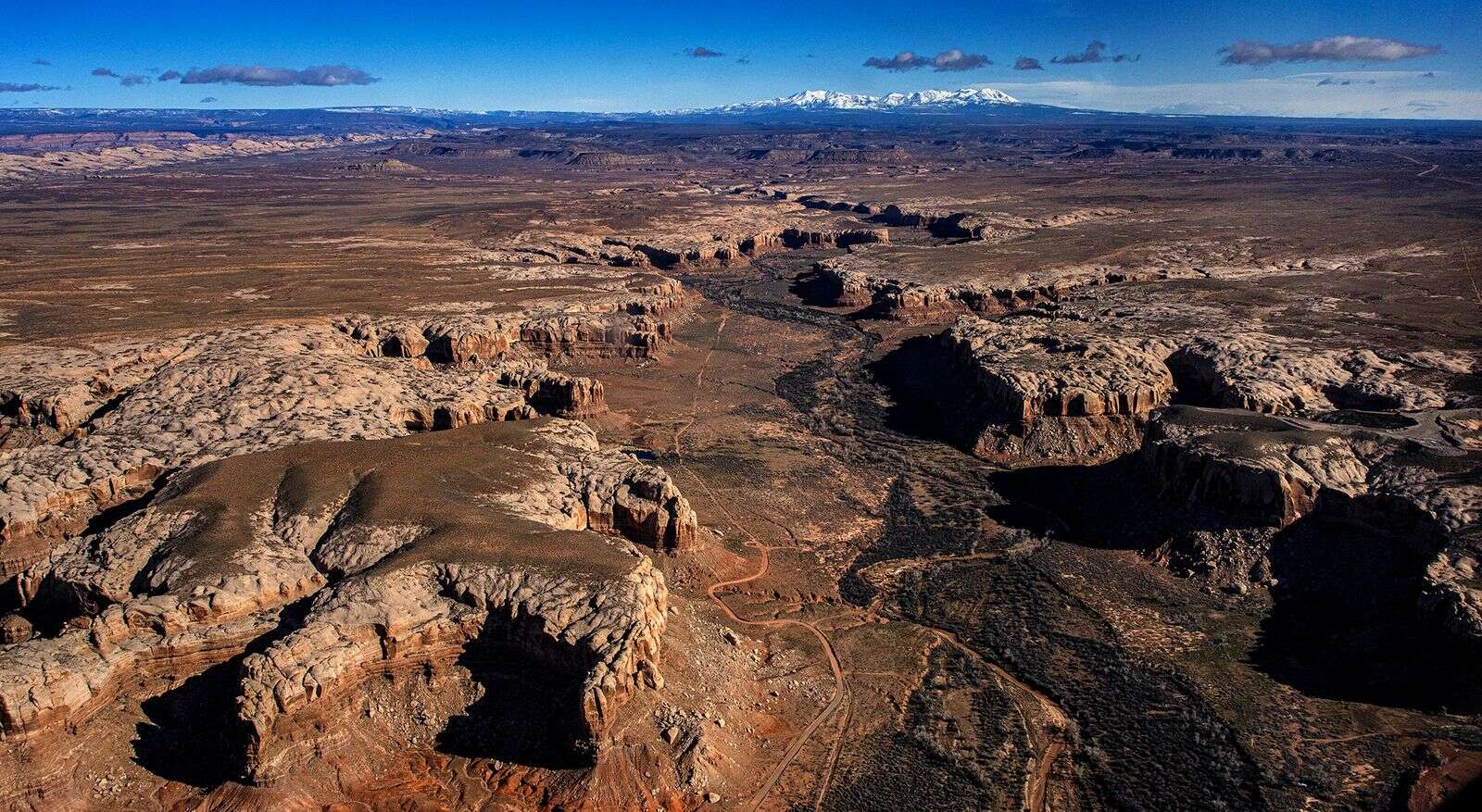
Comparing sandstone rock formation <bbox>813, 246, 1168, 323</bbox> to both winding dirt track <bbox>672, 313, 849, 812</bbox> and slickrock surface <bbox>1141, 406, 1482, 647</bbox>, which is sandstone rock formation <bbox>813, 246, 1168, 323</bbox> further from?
slickrock surface <bbox>1141, 406, 1482, 647</bbox>

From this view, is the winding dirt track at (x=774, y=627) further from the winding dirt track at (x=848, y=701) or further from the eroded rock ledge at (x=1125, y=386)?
the eroded rock ledge at (x=1125, y=386)

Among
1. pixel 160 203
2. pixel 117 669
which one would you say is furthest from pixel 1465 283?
pixel 160 203

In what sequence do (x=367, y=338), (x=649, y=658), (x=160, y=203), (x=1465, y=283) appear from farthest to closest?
(x=160, y=203), (x=1465, y=283), (x=367, y=338), (x=649, y=658)

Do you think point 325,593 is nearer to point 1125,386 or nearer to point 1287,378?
point 1125,386

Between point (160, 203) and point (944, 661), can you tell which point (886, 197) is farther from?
point (944, 661)

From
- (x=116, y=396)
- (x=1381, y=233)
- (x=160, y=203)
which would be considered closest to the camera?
(x=116, y=396)

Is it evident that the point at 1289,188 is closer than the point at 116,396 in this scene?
No

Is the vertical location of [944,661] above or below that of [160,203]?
below
